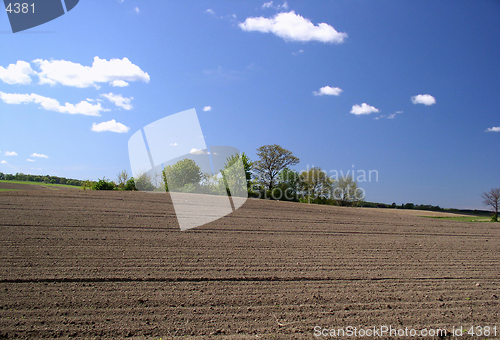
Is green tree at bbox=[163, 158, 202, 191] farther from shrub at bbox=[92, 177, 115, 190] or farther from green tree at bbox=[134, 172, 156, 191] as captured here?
shrub at bbox=[92, 177, 115, 190]

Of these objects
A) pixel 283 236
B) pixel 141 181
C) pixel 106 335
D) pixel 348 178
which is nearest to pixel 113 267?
pixel 106 335

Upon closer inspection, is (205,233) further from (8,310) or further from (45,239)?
(8,310)

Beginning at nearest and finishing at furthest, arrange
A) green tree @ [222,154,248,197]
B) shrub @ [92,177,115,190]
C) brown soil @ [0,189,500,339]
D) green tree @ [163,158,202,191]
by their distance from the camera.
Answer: brown soil @ [0,189,500,339]
shrub @ [92,177,115,190]
green tree @ [222,154,248,197]
green tree @ [163,158,202,191]

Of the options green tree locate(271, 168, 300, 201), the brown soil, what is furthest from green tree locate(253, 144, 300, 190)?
the brown soil

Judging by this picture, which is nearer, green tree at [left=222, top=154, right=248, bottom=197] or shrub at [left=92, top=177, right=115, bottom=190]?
shrub at [left=92, top=177, right=115, bottom=190]

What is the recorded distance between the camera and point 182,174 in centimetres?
3831

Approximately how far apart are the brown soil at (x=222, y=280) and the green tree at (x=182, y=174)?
24.4 metres

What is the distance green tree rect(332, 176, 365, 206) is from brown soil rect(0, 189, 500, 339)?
25.6 m

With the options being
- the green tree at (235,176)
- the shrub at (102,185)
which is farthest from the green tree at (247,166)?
the shrub at (102,185)

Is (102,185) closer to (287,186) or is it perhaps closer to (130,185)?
(130,185)

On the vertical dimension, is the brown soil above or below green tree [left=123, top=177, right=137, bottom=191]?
below

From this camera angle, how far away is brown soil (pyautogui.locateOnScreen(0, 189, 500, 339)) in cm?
465

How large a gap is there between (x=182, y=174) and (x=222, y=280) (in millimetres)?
33214

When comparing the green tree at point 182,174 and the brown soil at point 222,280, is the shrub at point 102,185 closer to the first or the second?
the green tree at point 182,174
